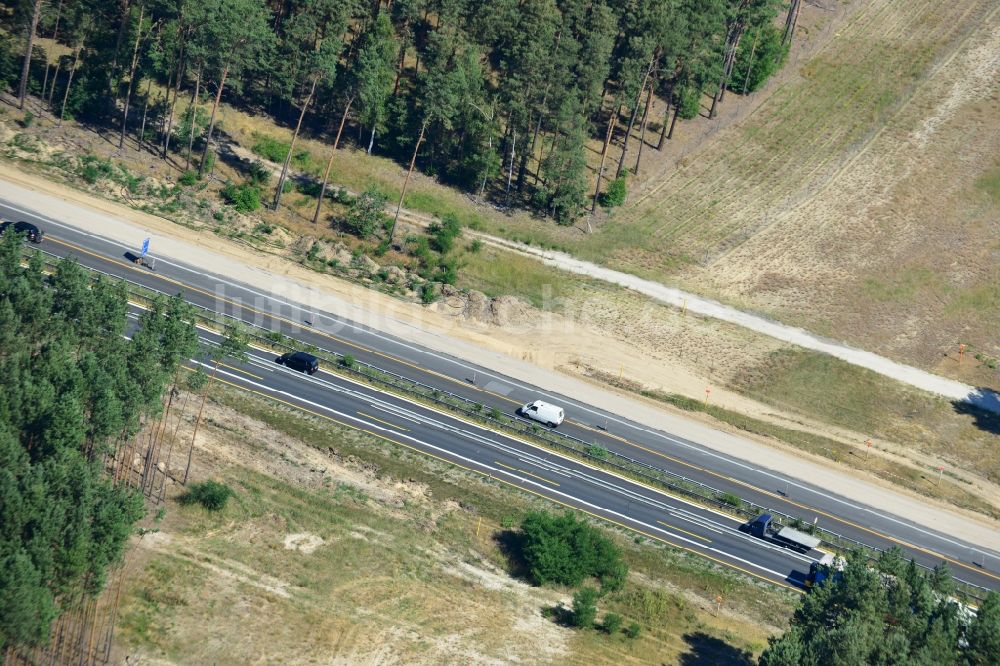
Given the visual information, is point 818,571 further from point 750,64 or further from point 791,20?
point 791,20

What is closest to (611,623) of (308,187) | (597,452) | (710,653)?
(710,653)

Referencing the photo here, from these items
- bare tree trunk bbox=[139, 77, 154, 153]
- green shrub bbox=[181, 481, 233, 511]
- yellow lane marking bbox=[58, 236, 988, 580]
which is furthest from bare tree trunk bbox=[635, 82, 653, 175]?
green shrub bbox=[181, 481, 233, 511]

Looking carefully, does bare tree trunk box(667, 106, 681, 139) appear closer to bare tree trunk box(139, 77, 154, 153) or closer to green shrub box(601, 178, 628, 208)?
green shrub box(601, 178, 628, 208)

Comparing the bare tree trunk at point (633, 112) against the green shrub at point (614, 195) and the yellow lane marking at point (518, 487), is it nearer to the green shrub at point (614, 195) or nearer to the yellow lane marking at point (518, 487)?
the green shrub at point (614, 195)

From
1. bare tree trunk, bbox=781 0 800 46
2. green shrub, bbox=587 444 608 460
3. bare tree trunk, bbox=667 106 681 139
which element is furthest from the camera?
bare tree trunk, bbox=781 0 800 46

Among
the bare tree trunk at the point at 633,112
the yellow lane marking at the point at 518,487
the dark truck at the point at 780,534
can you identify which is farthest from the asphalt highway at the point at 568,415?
the bare tree trunk at the point at 633,112

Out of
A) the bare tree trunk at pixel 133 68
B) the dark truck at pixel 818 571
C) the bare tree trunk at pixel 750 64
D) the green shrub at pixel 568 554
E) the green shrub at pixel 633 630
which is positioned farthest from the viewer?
the bare tree trunk at pixel 750 64
